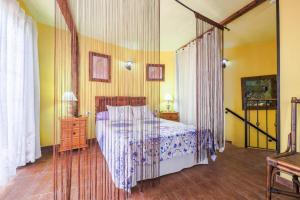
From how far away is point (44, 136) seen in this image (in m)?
3.32

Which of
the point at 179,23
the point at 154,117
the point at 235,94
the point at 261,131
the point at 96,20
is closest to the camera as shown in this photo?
the point at 96,20

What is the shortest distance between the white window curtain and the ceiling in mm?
445

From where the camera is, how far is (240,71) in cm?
445

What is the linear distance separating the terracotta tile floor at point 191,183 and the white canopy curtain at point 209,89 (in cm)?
37

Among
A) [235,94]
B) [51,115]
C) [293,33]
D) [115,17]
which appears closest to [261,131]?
[235,94]

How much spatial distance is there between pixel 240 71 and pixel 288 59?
252 centimetres

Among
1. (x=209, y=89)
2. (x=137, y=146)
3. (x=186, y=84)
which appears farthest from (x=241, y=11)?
(x=137, y=146)

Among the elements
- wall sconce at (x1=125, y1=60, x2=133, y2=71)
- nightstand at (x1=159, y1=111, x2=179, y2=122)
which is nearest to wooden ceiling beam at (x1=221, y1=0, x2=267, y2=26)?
wall sconce at (x1=125, y1=60, x2=133, y2=71)

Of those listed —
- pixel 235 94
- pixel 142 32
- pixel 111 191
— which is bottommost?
pixel 111 191

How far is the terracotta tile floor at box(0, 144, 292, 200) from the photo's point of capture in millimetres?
1919

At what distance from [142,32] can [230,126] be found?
3935 millimetres

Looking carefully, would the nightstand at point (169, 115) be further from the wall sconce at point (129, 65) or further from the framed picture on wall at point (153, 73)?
the wall sconce at point (129, 65)

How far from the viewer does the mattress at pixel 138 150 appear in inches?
75.8

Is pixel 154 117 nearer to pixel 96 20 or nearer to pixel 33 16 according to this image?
pixel 96 20
